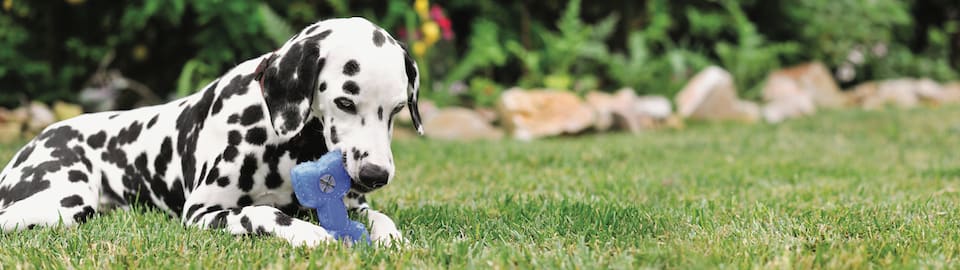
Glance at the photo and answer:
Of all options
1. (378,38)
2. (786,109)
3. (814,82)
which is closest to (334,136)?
(378,38)

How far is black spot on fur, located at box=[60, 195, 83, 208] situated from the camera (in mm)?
3544

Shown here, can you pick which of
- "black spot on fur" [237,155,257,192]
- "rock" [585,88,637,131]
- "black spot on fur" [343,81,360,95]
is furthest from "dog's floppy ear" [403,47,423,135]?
"rock" [585,88,637,131]

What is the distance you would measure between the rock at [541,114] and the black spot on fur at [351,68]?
5.29 metres

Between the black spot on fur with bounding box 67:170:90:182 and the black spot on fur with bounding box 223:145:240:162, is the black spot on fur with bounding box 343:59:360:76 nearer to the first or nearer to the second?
the black spot on fur with bounding box 223:145:240:162

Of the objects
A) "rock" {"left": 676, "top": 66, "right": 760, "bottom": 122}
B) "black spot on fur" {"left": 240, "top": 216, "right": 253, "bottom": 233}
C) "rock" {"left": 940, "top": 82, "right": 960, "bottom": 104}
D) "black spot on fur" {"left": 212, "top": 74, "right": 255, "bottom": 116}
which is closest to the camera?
"black spot on fur" {"left": 240, "top": 216, "right": 253, "bottom": 233}

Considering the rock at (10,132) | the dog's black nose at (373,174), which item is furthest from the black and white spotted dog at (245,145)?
the rock at (10,132)

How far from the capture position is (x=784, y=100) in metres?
10.7

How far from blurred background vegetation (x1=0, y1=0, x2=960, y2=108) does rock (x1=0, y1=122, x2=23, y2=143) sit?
2.36ft

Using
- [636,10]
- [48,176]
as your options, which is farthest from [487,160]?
[636,10]

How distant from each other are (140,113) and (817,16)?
10453 millimetres

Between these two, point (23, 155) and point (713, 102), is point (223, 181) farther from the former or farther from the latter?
point (713, 102)

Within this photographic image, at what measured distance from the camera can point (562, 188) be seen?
16.5 feet

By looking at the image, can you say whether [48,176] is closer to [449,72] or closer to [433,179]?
[433,179]

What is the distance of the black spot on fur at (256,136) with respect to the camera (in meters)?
3.29
